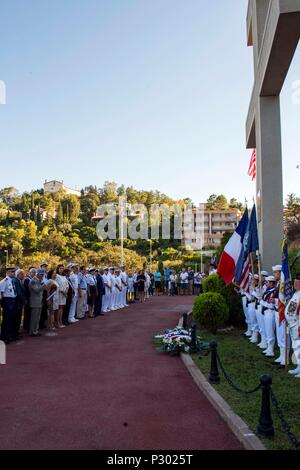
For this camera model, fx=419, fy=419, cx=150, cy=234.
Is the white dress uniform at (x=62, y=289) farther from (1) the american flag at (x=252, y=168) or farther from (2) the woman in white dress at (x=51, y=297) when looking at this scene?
(1) the american flag at (x=252, y=168)

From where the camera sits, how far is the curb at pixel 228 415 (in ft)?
14.7

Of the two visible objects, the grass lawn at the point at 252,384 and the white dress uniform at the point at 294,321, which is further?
the white dress uniform at the point at 294,321

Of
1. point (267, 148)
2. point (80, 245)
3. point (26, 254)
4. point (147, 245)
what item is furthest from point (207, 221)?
point (267, 148)

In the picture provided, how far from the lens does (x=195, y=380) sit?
729 centimetres

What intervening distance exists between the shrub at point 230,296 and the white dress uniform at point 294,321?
509 centimetres

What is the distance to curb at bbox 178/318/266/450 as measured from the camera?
4.48 m

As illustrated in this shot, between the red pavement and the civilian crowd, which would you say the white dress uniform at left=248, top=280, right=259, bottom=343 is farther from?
the civilian crowd

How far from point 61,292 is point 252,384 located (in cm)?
751

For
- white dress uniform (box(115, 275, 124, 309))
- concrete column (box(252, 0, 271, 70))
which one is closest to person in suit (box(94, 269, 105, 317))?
white dress uniform (box(115, 275, 124, 309))

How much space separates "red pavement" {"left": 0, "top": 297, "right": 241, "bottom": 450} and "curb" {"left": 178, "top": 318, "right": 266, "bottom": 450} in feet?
0.31

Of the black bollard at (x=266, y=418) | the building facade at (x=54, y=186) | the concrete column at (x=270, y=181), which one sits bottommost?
the black bollard at (x=266, y=418)

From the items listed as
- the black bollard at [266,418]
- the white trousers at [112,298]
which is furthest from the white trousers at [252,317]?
the white trousers at [112,298]
